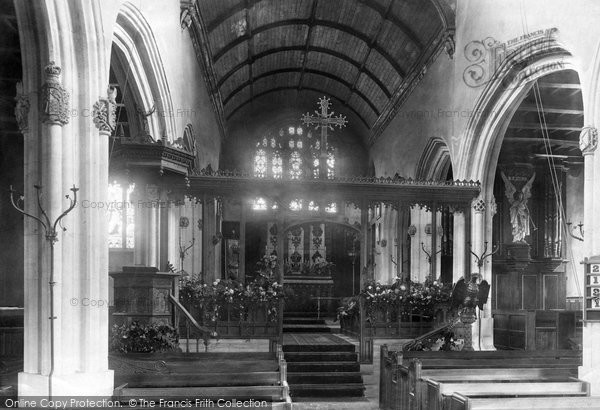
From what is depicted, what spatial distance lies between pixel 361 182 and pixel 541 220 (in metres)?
7.15

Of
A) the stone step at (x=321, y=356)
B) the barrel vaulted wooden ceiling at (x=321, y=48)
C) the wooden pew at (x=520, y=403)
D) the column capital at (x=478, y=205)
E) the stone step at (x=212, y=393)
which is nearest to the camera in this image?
the wooden pew at (x=520, y=403)

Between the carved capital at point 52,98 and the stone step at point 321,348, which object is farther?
the stone step at point 321,348

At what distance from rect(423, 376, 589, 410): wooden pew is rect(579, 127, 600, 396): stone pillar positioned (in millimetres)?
1141

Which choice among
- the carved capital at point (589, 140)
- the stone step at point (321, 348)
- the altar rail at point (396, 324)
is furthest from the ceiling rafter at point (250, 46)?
the carved capital at point (589, 140)

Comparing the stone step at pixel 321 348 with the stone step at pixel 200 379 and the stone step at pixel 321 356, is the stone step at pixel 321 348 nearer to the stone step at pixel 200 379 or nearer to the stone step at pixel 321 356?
the stone step at pixel 321 356

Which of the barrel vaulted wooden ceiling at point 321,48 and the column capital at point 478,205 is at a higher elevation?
the barrel vaulted wooden ceiling at point 321,48

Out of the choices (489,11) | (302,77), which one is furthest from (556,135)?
(302,77)

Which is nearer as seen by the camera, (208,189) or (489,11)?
(208,189)

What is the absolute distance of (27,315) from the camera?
626 cm

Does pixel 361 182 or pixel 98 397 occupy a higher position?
pixel 361 182

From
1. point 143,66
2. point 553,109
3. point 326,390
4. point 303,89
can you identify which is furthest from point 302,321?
point 303,89

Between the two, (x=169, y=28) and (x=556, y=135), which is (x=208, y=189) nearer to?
(x=169, y=28)

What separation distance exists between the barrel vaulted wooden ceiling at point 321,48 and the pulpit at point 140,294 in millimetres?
6832

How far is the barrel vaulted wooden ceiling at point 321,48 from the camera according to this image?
1677cm
